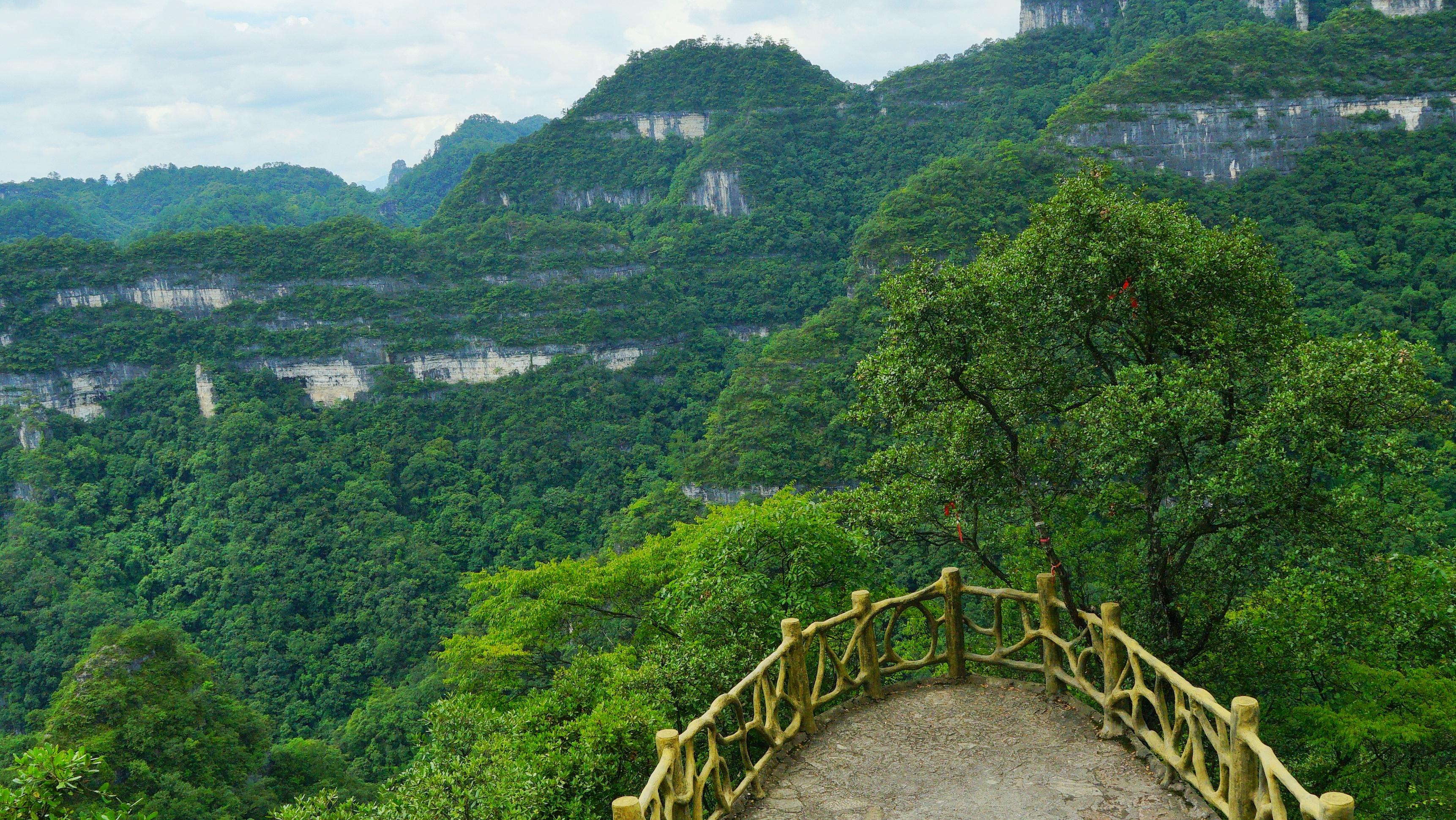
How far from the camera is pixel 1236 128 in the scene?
44531 mm

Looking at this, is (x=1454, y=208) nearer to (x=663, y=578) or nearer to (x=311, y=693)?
(x=663, y=578)

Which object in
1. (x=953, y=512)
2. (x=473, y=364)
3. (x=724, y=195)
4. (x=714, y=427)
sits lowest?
(x=714, y=427)

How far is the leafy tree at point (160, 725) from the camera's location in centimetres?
1848

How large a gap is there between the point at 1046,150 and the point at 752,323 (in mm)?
19446

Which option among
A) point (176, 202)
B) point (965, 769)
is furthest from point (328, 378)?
point (176, 202)

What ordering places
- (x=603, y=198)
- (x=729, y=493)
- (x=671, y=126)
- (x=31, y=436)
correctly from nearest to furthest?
(x=729, y=493)
(x=31, y=436)
(x=603, y=198)
(x=671, y=126)

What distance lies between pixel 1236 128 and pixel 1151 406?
4482 cm

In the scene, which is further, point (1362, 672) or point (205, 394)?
point (205, 394)

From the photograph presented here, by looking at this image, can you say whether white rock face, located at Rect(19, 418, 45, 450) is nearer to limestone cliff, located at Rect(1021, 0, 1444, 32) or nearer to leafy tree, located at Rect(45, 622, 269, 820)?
leafy tree, located at Rect(45, 622, 269, 820)

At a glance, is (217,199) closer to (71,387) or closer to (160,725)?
(71,387)

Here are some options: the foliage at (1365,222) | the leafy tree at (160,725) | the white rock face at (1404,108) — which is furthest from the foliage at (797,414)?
the white rock face at (1404,108)

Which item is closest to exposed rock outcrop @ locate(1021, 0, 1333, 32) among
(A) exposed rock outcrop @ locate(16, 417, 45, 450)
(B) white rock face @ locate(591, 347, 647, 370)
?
(B) white rock face @ locate(591, 347, 647, 370)

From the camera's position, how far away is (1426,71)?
136ft

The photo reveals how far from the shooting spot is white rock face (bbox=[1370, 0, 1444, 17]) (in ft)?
152
